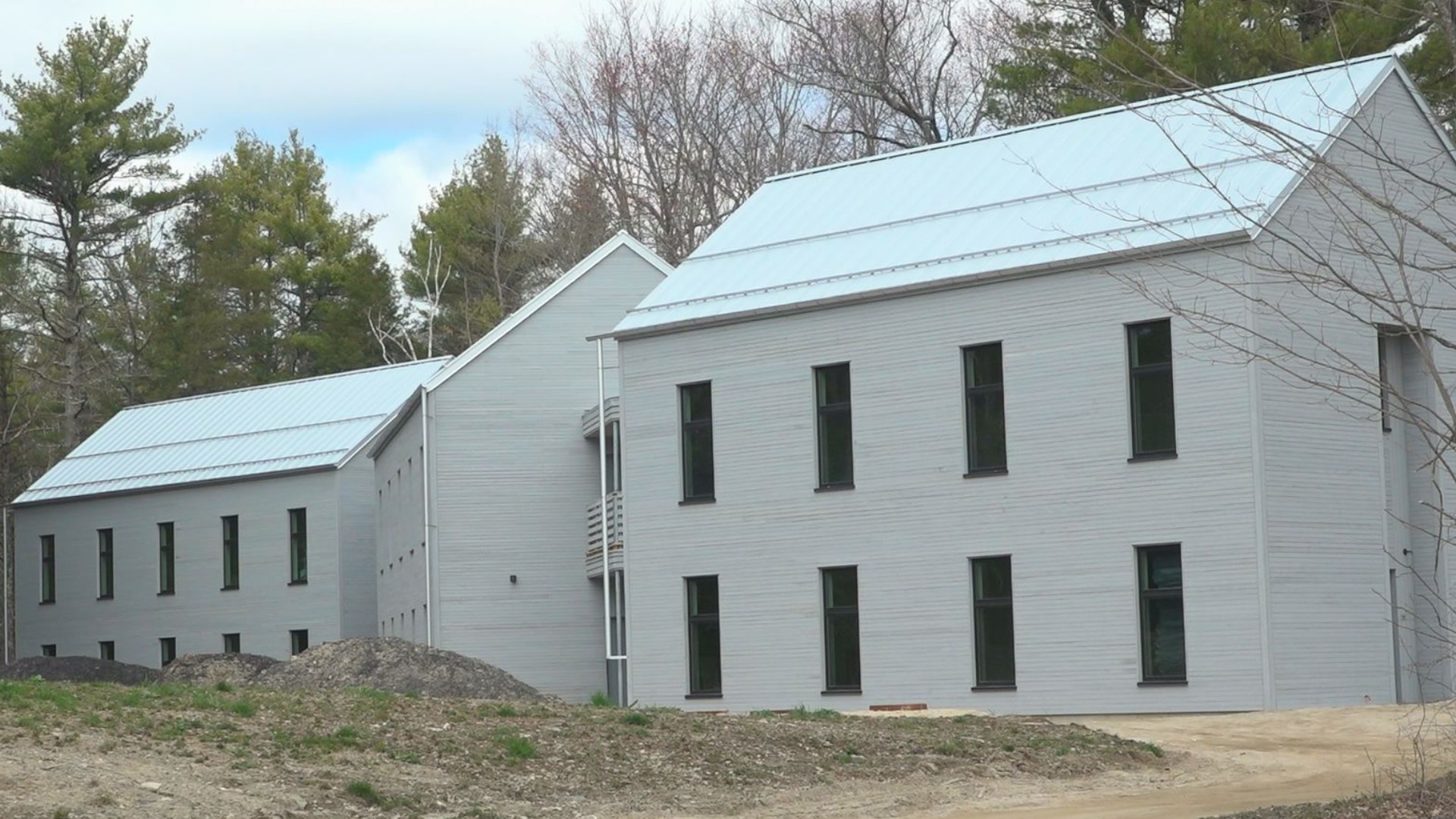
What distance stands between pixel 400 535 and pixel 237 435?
33.4ft

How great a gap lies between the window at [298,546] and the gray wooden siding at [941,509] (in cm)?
1700

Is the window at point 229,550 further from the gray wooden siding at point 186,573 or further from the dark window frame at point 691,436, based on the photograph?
the dark window frame at point 691,436

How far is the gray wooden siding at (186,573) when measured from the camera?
4816 cm

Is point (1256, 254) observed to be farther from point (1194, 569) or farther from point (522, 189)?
point (522, 189)

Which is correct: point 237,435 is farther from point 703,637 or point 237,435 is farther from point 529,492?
point 703,637

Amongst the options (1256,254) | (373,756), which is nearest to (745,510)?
(1256,254)

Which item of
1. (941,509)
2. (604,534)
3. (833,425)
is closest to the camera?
(941,509)

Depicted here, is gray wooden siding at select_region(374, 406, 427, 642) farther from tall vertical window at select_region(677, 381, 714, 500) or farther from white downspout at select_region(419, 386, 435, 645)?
tall vertical window at select_region(677, 381, 714, 500)

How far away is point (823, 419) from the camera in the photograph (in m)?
31.3

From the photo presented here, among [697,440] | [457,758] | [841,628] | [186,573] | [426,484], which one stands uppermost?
[697,440]

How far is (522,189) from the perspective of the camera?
67000 millimetres

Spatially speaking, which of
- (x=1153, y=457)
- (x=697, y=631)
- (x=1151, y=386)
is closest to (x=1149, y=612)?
(x=1153, y=457)

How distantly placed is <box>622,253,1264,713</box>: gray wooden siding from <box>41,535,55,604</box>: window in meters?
27.7

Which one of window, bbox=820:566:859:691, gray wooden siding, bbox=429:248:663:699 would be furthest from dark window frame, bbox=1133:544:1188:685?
gray wooden siding, bbox=429:248:663:699
